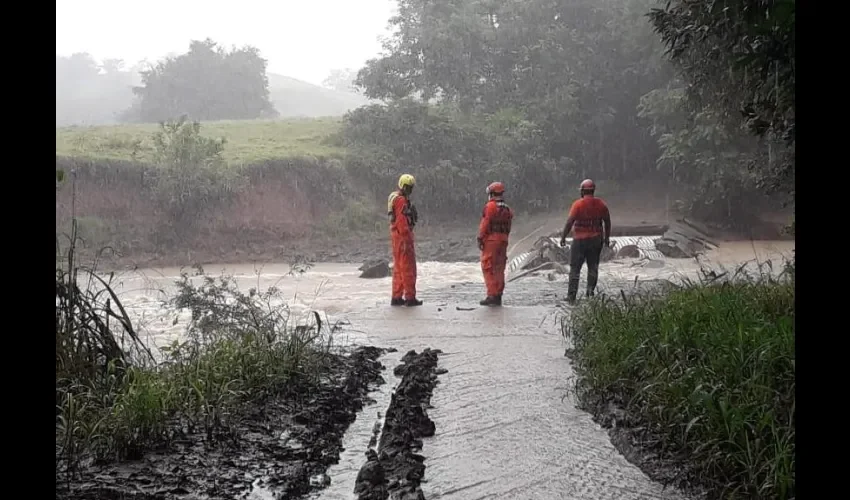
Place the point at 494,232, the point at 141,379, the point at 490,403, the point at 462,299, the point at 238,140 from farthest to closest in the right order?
1. the point at 238,140
2. the point at 462,299
3. the point at 494,232
4. the point at 490,403
5. the point at 141,379

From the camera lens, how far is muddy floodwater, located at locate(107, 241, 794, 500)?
187 inches

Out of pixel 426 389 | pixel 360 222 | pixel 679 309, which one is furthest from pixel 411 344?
pixel 360 222

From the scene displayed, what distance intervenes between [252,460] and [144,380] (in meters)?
1.08

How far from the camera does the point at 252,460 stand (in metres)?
5.06

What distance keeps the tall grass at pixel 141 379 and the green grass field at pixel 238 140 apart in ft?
72.6

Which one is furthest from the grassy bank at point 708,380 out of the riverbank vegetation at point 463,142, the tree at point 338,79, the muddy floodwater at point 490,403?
the tree at point 338,79

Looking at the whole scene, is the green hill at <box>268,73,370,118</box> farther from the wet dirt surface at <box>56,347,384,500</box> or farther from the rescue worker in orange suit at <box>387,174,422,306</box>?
the wet dirt surface at <box>56,347,384,500</box>

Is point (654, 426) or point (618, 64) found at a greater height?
point (618, 64)

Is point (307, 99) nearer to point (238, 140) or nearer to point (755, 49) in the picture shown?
point (238, 140)

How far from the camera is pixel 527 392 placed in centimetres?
682

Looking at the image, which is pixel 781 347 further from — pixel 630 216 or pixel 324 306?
pixel 630 216

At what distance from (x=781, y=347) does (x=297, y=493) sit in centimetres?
317

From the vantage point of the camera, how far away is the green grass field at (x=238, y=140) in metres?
27.6

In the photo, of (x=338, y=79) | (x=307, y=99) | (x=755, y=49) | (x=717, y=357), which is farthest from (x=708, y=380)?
(x=338, y=79)
